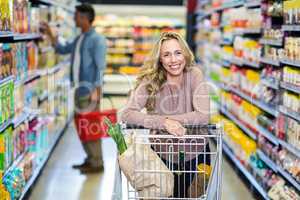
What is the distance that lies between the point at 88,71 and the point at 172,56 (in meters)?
3.35

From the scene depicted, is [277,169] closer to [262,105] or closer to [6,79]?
[262,105]

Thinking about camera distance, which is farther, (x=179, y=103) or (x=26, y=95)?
(x=26, y=95)

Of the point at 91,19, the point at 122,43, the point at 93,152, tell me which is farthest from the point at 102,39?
the point at 122,43

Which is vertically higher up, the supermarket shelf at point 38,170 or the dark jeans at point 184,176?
the dark jeans at point 184,176

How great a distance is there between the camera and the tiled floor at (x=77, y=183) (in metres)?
5.91

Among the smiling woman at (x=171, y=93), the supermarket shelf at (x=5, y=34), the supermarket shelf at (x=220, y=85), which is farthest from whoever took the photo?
the supermarket shelf at (x=220, y=85)

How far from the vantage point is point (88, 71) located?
6.96m

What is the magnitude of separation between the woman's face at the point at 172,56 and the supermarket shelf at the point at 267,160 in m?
1.97

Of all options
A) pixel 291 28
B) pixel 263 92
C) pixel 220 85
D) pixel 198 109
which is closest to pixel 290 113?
pixel 291 28

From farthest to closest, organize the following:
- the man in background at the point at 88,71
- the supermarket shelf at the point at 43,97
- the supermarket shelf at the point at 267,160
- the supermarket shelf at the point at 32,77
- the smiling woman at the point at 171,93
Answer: the supermarket shelf at the point at 43,97 < the man in background at the point at 88,71 < the supermarket shelf at the point at 32,77 < the supermarket shelf at the point at 267,160 < the smiling woman at the point at 171,93

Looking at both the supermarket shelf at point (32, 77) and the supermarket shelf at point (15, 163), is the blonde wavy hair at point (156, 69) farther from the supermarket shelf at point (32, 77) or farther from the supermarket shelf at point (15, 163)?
the supermarket shelf at point (32, 77)

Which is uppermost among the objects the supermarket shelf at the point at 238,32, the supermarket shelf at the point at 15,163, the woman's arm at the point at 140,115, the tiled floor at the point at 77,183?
the supermarket shelf at the point at 238,32

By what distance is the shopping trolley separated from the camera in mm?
3326

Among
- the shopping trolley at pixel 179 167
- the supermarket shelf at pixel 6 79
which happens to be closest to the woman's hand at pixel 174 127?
the shopping trolley at pixel 179 167
